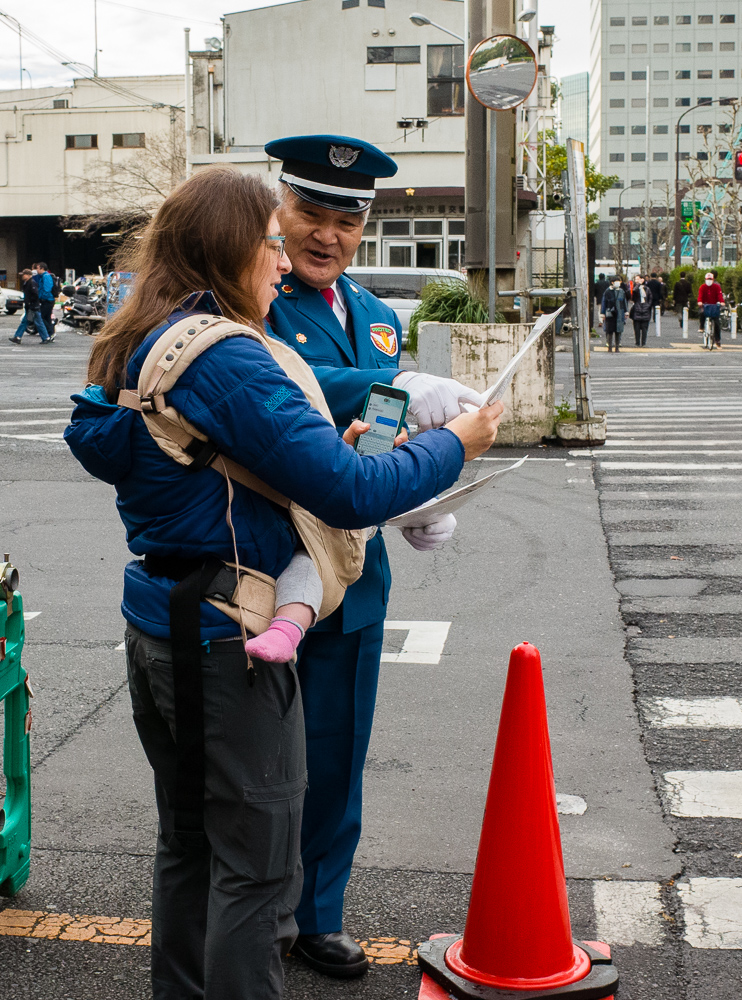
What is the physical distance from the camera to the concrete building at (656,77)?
153 meters

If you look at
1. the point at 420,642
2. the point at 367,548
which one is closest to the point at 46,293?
the point at 420,642

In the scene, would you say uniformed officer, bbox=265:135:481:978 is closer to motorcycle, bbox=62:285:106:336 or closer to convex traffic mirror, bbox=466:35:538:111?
convex traffic mirror, bbox=466:35:538:111

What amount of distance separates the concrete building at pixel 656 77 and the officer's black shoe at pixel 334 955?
151349 mm

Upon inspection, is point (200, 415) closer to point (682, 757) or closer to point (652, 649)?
point (682, 757)

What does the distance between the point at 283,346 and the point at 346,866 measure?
146 centimetres

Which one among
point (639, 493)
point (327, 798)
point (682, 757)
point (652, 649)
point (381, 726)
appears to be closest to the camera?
point (327, 798)

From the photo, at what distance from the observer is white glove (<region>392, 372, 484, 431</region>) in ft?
8.19

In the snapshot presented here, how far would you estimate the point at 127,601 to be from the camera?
2299mm

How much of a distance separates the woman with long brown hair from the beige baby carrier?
18 mm

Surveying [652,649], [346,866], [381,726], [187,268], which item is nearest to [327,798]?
[346,866]

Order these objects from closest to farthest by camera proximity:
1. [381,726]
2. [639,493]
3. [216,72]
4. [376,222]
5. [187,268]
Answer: [187,268], [381,726], [639,493], [376,222], [216,72]

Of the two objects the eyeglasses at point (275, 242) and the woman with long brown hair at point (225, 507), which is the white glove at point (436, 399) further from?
the eyeglasses at point (275, 242)

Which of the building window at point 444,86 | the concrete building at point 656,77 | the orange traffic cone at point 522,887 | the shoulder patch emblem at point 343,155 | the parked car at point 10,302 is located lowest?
the orange traffic cone at point 522,887

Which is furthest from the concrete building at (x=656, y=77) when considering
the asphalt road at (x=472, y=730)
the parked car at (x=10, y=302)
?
the asphalt road at (x=472, y=730)
